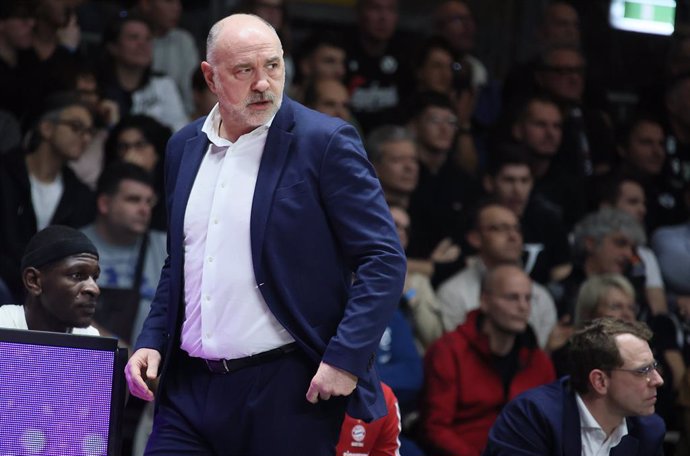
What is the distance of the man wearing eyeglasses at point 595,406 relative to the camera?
4777mm

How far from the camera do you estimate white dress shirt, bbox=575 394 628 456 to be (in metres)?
4.88

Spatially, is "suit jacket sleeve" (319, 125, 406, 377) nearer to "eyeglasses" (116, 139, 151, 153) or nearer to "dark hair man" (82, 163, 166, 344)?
"dark hair man" (82, 163, 166, 344)

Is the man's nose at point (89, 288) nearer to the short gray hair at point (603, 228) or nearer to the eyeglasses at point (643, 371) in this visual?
the eyeglasses at point (643, 371)

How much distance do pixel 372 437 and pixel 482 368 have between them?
62.1 inches

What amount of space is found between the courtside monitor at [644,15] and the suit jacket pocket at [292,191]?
23.7ft

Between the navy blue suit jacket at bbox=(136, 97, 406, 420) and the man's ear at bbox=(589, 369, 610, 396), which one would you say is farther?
the man's ear at bbox=(589, 369, 610, 396)

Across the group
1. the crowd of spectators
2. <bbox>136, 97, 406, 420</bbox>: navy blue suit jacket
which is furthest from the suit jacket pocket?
the crowd of spectators

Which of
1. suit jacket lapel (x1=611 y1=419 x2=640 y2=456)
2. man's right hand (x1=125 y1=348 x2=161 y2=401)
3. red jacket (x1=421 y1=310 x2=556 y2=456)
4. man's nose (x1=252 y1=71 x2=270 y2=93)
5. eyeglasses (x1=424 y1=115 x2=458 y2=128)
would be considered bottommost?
red jacket (x1=421 y1=310 x2=556 y2=456)

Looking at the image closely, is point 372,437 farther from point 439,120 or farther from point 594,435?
point 439,120

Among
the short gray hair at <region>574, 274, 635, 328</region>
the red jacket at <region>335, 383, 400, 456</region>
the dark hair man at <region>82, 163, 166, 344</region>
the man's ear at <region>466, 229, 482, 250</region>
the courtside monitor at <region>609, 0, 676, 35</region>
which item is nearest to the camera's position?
the red jacket at <region>335, 383, 400, 456</region>

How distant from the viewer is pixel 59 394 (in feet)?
11.7

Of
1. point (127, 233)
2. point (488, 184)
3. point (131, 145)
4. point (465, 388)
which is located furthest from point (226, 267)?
point (488, 184)

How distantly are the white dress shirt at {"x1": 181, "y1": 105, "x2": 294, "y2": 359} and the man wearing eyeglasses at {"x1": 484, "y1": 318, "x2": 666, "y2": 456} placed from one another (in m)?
1.67

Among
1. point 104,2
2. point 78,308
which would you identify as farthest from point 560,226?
point 78,308
